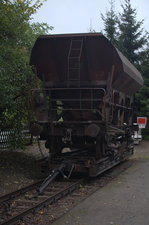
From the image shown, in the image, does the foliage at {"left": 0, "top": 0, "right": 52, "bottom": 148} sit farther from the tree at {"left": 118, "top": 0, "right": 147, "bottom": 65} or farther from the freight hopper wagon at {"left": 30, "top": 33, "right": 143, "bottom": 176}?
the tree at {"left": 118, "top": 0, "right": 147, "bottom": 65}

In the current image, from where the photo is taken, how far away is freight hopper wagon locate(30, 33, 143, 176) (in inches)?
352

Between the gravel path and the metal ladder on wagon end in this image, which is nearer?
the gravel path

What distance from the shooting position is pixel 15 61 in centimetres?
977

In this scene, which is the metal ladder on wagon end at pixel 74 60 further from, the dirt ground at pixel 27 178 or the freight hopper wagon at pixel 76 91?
the dirt ground at pixel 27 178

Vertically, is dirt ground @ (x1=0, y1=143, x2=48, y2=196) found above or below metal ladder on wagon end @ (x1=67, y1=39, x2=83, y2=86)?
below

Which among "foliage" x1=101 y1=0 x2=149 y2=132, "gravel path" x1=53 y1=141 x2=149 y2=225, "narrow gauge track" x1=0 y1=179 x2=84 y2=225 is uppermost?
"foliage" x1=101 y1=0 x2=149 y2=132

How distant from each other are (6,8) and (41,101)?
3.21 meters

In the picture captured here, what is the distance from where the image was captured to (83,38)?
9016 mm

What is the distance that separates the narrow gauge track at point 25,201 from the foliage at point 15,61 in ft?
9.98

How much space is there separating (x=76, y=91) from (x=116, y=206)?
4196 mm

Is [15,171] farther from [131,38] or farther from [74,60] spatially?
[131,38]

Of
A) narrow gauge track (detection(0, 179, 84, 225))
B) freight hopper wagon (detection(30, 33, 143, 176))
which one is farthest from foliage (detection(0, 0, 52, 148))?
narrow gauge track (detection(0, 179, 84, 225))

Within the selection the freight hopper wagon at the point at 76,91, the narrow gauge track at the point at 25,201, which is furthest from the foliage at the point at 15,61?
the narrow gauge track at the point at 25,201

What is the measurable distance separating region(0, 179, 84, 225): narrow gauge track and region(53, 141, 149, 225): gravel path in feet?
2.26
